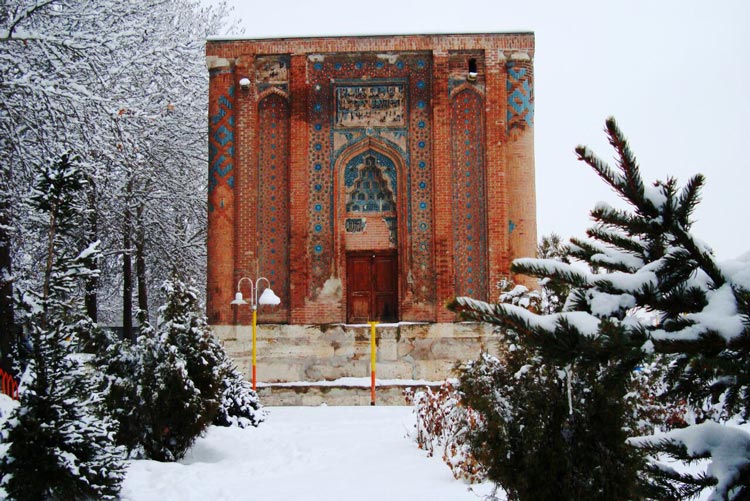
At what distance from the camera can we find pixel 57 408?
23.9 feet

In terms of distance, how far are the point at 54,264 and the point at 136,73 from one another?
12752 millimetres

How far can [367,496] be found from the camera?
8023 millimetres

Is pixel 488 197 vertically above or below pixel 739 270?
above

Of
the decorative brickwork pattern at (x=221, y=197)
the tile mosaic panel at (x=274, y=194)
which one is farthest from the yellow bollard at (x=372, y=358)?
the decorative brickwork pattern at (x=221, y=197)

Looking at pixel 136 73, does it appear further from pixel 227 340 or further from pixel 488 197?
pixel 488 197

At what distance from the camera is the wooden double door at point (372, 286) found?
65.0 feet

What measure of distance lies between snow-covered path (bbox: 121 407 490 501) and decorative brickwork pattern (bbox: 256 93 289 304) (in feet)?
21.4

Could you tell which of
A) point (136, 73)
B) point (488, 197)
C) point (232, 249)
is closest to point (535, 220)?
point (488, 197)

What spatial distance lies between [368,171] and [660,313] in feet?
58.1

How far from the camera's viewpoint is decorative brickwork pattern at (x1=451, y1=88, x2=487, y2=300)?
1953cm

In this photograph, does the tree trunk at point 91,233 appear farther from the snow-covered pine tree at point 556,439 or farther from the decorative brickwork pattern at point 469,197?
the snow-covered pine tree at point 556,439

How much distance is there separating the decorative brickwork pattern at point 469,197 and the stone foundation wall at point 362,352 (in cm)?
118

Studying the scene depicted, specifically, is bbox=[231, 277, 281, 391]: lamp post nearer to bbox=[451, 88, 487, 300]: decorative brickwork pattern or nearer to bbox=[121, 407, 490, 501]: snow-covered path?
bbox=[121, 407, 490, 501]: snow-covered path

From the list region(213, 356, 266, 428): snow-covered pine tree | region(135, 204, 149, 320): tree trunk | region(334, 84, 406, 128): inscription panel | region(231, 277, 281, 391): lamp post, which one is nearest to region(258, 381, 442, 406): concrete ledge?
region(231, 277, 281, 391): lamp post
